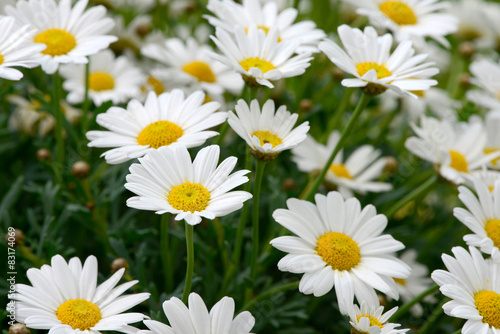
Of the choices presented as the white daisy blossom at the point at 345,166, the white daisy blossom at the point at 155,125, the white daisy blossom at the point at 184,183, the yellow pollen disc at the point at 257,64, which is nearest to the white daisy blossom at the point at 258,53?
the yellow pollen disc at the point at 257,64

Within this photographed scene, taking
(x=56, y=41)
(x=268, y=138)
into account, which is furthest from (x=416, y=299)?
(x=56, y=41)

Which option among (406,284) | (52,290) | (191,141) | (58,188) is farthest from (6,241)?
(406,284)

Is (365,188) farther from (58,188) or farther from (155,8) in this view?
(155,8)

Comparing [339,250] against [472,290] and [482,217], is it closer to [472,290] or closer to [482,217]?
[472,290]

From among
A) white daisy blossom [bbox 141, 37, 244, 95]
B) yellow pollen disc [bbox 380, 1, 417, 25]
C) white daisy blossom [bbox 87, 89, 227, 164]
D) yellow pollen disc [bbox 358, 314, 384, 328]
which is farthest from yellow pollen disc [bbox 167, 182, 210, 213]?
yellow pollen disc [bbox 380, 1, 417, 25]

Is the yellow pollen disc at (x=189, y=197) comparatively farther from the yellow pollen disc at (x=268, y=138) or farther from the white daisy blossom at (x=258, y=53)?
the white daisy blossom at (x=258, y=53)
